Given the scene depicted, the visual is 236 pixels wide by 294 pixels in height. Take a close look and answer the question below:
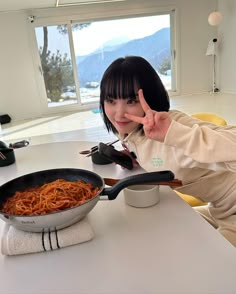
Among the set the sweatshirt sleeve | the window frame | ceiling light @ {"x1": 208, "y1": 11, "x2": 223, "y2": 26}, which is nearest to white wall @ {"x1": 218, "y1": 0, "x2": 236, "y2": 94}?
ceiling light @ {"x1": 208, "y1": 11, "x2": 223, "y2": 26}

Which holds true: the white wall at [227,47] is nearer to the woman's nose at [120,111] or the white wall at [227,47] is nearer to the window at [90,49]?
the window at [90,49]

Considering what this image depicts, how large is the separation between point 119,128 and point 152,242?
54 cm

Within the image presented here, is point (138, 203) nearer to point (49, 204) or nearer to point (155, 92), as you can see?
point (49, 204)

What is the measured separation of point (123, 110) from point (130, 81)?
11 centimetres

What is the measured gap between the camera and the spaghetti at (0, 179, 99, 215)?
65cm

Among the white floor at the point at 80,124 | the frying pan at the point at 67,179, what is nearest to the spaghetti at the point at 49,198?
the frying pan at the point at 67,179

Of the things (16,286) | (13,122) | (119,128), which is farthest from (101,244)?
(13,122)

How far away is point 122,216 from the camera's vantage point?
74 cm

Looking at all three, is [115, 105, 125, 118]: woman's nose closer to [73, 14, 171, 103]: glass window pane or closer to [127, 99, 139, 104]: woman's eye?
[127, 99, 139, 104]: woman's eye

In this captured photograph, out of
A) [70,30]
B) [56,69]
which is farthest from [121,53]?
[56,69]

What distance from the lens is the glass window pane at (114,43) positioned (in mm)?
6035

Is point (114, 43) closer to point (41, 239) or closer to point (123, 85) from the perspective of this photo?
point (123, 85)

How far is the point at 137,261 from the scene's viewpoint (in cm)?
57

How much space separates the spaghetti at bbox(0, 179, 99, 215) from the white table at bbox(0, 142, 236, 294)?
8 cm
